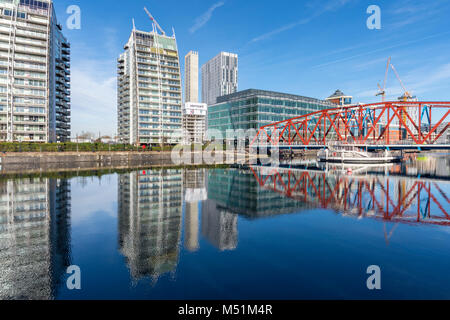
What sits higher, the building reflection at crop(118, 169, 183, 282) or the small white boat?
the small white boat

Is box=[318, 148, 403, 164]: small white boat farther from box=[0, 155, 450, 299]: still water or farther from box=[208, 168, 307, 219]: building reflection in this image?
box=[208, 168, 307, 219]: building reflection

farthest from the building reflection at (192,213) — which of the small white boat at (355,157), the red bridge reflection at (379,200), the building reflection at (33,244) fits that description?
the small white boat at (355,157)

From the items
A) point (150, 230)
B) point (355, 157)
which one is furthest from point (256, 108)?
point (150, 230)

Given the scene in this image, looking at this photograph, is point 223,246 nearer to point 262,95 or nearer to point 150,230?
A: point 150,230

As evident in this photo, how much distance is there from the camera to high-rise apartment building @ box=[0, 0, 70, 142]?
102938 mm

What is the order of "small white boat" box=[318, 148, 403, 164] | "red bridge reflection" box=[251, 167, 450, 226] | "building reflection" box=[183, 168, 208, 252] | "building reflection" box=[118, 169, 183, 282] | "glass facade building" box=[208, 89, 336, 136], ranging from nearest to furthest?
"building reflection" box=[118, 169, 183, 282] < "building reflection" box=[183, 168, 208, 252] < "red bridge reflection" box=[251, 167, 450, 226] < "small white boat" box=[318, 148, 403, 164] < "glass facade building" box=[208, 89, 336, 136]

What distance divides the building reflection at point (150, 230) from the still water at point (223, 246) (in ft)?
0.31

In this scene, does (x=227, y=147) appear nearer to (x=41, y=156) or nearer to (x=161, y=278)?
(x=41, y=156)

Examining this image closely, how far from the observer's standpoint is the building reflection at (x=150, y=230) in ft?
47.4

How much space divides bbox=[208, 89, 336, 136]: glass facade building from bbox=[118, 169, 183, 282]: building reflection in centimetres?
10806

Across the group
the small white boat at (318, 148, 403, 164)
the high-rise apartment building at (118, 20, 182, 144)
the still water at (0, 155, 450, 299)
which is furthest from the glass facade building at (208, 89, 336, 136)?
the still water at (0, 155, 450, 299)
